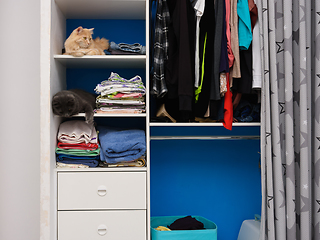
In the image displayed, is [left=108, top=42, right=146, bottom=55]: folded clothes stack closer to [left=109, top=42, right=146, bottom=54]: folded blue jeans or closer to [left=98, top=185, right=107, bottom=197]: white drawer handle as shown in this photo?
[left=109, top=42, right=146, bottom=54]: folded blue jeans

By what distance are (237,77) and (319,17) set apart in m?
0.58

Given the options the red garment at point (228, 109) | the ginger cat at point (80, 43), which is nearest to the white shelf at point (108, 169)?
the red garment at point (228, 109)

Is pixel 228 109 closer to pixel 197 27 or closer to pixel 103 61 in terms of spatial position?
pixel 197 27

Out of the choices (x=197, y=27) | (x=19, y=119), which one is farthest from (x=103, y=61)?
(x=19, y=119)

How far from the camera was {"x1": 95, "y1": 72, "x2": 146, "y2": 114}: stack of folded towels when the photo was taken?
165 centimetres

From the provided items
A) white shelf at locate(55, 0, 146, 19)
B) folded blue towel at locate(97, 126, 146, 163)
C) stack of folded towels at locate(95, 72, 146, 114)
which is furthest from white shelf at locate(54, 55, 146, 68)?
folded blue towel at locate(97, 126, 146, 163)

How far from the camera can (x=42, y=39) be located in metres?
1.54

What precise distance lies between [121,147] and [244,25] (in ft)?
3.46

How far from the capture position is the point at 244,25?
1670mm

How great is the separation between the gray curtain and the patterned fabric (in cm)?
57

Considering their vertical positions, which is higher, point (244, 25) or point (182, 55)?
point (244, 25)

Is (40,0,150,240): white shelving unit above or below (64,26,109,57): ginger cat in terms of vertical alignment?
below

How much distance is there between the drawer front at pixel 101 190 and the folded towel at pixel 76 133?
197 millimetres

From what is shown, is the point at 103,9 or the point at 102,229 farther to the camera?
the point at 103,9
